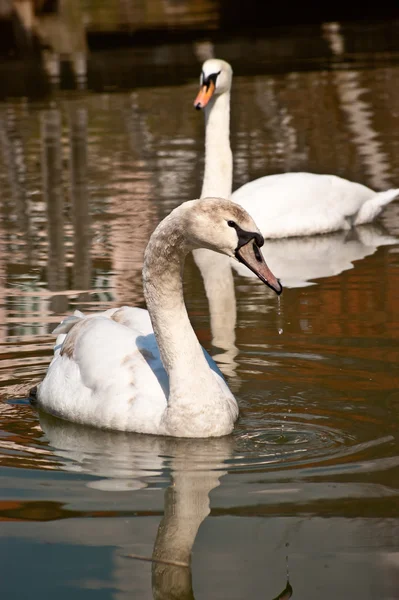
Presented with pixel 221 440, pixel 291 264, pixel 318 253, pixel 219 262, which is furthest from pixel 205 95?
pixel 221 440

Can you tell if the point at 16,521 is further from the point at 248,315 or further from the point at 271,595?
the point at 248,315

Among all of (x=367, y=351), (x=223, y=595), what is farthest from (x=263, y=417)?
(x=223, y=595)

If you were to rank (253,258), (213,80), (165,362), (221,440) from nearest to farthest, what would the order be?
(253,258)
(221,440)
(165,362)
(213,80)

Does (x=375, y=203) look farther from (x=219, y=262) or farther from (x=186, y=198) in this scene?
(x=186, y=198)

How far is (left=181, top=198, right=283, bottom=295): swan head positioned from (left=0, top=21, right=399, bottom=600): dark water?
0.93 m

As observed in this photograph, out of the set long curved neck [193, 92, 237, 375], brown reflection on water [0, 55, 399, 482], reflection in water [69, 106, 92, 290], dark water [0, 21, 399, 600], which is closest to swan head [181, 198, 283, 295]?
dark water [0, 21, 399, 600]

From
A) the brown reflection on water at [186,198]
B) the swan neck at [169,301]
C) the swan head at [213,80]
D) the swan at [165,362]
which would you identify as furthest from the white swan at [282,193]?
the swan neck at [169,301]

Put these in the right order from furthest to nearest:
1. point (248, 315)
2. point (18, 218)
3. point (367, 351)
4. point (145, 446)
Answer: point (18, 218) → point (248, 315) → point (367, 351) → point (145, 446)

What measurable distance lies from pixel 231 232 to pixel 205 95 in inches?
265

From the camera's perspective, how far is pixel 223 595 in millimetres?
4734

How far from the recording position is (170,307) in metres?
6.73

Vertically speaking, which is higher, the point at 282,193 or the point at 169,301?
the point at 169,301

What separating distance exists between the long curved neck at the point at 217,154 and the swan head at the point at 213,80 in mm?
115

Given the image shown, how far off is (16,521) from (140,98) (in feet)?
58.2
